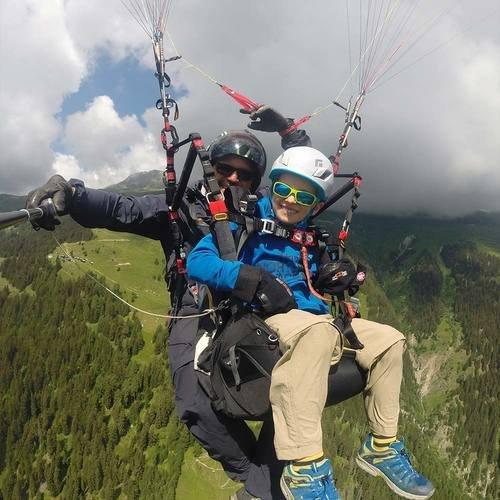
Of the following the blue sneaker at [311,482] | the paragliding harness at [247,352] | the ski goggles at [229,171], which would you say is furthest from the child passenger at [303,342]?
the ski goggles at [229,171]

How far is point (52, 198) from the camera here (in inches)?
156

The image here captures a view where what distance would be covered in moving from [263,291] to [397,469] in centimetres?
196

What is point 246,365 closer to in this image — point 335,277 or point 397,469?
point 335,277

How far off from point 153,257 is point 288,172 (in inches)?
4957

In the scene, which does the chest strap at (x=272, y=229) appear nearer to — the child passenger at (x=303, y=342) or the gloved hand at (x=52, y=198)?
the child passenger at (x=303, y=342)

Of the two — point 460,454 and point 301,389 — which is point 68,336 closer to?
point 301,389

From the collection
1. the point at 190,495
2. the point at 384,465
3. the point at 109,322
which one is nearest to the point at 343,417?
the point at 190,495

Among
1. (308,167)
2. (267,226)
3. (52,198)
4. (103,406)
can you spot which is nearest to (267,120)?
(308,167)

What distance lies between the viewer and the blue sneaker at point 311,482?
9.82ft

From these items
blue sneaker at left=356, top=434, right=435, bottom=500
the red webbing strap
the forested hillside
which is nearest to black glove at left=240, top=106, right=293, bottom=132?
the red webbing strap

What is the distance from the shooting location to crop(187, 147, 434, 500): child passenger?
3098 mm

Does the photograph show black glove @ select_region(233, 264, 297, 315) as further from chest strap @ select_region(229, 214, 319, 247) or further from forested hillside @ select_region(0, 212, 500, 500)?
forested hillside @ select_region(0, 212, 500, 500)

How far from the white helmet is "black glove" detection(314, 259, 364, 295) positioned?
2.41ft

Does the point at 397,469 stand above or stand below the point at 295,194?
below
